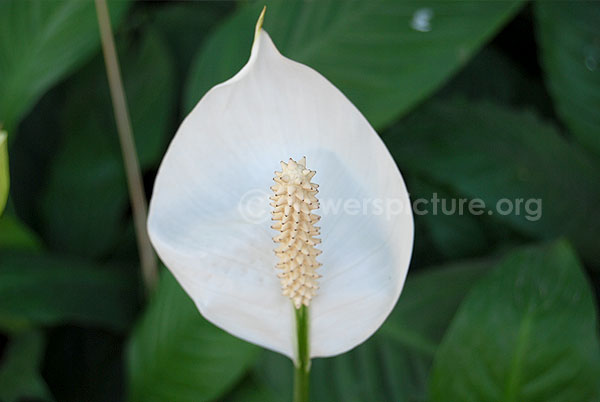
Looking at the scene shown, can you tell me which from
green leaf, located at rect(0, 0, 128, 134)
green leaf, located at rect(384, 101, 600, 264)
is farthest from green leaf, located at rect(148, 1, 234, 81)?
green leaf, located at rect(384, 101, 600, 264)

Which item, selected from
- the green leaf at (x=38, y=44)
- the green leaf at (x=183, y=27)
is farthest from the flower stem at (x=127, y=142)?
the green leaf at (x=183, y=27)

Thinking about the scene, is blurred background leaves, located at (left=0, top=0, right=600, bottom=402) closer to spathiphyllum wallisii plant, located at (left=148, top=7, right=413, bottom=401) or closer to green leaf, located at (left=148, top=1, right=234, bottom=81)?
green leaf, located at (left=148, top=1, right=234, bottom=81)

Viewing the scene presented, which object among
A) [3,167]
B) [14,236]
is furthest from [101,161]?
[3,167]

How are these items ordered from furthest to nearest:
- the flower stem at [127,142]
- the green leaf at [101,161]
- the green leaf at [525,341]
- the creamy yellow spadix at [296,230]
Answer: the green leaf at [101,161], the flower stem at [127,142], the green leaf at [525,341], the creamy yellow spadix at [296,230]

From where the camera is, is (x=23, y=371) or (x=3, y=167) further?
(x=23, y=371)

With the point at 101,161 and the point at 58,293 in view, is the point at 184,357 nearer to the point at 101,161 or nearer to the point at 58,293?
the point at 58,293

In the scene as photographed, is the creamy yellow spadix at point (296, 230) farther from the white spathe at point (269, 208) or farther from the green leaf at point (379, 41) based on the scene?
the green leaf at point (379, 41)
